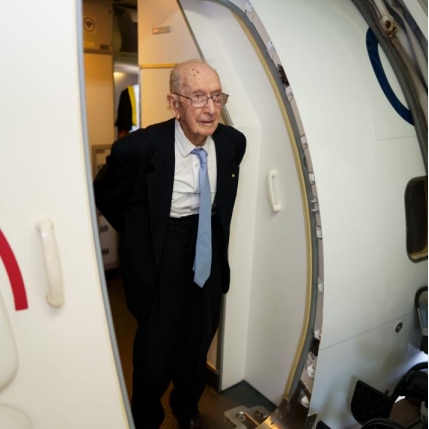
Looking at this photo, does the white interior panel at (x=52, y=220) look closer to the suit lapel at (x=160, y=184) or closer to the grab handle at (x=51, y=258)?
the grab handle at (x=51, y=258)

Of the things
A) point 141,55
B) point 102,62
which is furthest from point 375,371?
point 102,62

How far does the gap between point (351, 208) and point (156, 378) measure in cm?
117

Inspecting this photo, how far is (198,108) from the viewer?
5.18ft

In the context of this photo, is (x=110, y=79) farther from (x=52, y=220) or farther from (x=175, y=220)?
(x=52, y=220)

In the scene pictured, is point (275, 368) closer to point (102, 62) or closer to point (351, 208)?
point (351, 208)

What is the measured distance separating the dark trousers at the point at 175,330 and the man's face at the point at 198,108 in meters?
0.40

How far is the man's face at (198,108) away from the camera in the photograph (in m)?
1.56

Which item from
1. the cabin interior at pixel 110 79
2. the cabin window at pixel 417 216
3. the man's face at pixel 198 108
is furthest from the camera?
the cabin interior at pixel 110 79

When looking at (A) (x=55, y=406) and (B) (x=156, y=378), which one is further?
(B) (x=156, y=378)

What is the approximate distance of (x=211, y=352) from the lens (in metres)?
2.43

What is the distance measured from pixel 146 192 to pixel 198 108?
406mm

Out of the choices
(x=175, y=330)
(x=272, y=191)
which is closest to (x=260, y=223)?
(x=272, y=191)

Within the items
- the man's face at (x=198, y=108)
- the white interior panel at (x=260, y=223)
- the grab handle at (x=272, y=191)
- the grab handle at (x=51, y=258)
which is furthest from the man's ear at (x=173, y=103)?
the grab handle at (x=51, y=258)

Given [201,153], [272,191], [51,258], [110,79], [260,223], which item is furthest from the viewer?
[110,79]
